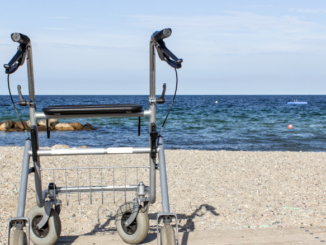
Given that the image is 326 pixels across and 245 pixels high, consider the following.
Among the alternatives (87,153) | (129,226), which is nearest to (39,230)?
(129,226)

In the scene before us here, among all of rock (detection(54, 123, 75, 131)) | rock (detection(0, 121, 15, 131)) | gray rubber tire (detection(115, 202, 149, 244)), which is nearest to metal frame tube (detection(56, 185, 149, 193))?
gray rubber tire (detection(115, 202, 149, 244))

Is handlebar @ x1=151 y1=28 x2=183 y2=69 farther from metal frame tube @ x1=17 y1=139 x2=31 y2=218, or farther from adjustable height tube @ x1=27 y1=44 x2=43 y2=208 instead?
metal frame tube @ x1=17 y1=139 x2=31 y2=218

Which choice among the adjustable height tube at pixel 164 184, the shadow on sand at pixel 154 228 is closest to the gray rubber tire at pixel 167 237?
the adjustable height tube at pixel 164 184

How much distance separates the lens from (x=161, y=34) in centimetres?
260

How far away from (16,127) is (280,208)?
21681 mm

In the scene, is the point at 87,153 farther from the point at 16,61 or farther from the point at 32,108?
the point at 16,61

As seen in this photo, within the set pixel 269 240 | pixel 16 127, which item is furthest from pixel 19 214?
pixel 16 127

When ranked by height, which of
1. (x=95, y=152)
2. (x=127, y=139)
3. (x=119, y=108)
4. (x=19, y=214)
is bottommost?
(x=127, y=139)

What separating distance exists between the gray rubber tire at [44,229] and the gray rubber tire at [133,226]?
59cm

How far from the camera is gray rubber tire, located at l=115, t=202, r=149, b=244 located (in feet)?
10.4

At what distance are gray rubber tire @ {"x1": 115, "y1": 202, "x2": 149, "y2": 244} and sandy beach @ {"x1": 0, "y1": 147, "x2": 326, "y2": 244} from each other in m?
0.43

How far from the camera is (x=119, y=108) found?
2623 mm

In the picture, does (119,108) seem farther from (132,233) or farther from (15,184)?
(15,184)

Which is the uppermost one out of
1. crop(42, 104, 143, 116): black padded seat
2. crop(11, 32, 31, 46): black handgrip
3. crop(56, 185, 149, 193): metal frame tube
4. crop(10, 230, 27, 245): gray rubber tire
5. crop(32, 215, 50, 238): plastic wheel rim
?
crop(11, 32, 31, 46): black handgrip
